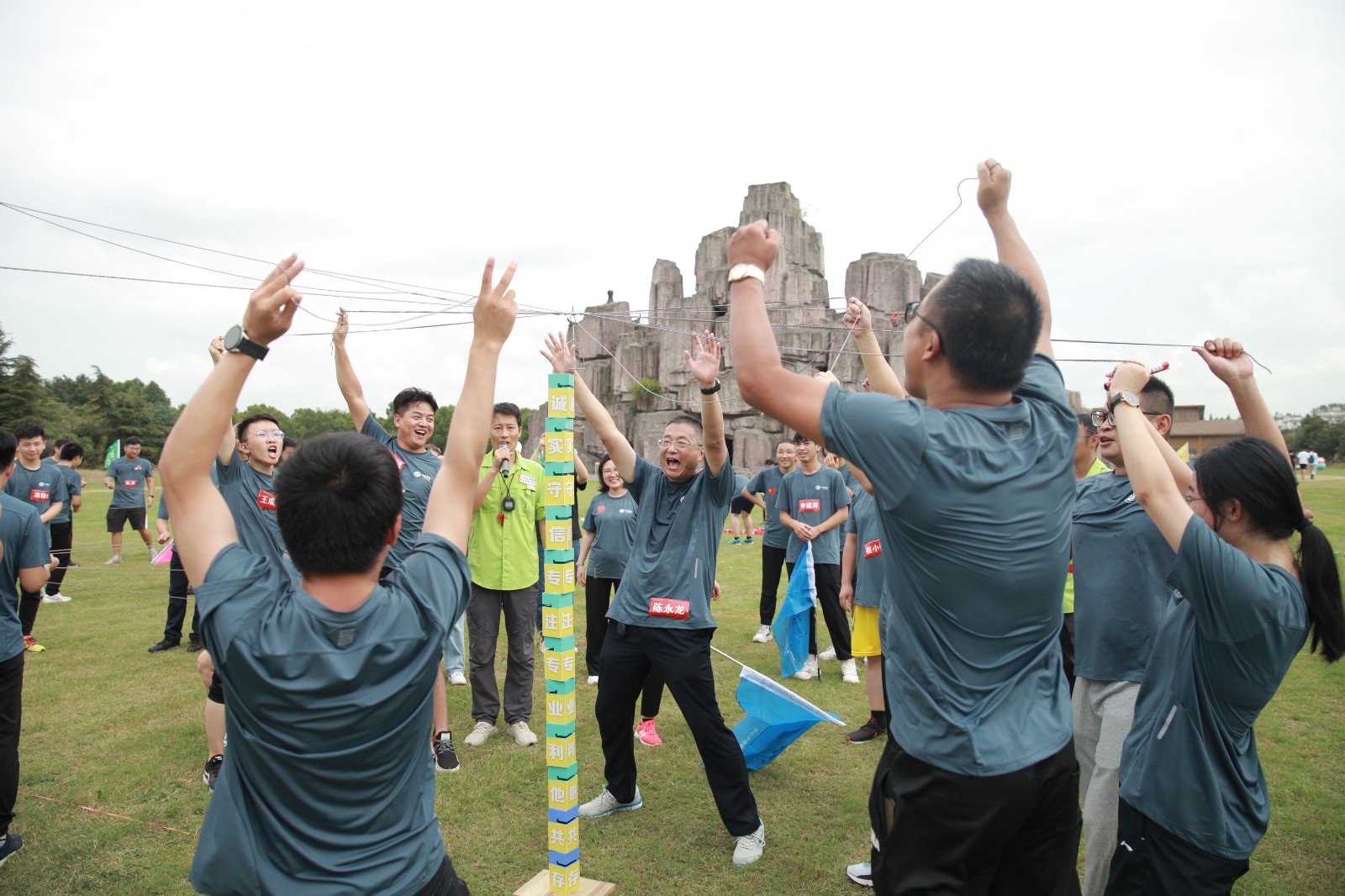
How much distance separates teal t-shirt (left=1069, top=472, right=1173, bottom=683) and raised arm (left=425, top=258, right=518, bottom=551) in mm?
2696

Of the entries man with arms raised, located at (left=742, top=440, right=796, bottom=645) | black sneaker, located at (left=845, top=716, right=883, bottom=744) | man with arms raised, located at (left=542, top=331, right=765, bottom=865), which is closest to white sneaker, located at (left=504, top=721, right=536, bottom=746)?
man with arms raised, located at (left=542, top=331, right=765, bottom=865)

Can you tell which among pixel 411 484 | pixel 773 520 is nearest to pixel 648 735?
pixel 411 484

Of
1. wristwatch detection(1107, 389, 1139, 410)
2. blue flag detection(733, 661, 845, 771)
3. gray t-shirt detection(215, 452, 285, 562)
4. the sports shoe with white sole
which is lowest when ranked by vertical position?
the sports shoe with white sole

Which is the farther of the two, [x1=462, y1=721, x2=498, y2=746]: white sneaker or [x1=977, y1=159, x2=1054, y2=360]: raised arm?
[x1=462, y1=721, x2=498, y2=746]: white sneaker

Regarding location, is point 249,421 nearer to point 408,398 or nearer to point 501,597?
point 408,398

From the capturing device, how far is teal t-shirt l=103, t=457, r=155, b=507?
12.8 m

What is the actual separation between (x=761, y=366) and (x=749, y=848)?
325 centimetres

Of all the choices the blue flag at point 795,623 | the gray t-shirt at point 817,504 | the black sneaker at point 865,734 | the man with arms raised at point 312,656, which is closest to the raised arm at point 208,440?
the man with arms raised at point 312,656

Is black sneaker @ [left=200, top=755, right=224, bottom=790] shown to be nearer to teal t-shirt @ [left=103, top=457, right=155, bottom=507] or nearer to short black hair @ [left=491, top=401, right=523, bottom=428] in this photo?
short black hair @ [left=491, top=401, right=523, bottom=428]

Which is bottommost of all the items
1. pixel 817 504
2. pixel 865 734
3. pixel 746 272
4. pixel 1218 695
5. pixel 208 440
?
pixel 865 734

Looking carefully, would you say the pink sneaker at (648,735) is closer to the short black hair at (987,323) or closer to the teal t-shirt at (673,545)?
the teal t-shirt at (673,545)

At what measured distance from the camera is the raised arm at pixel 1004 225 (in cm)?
246

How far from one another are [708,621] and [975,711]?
2.60 meters

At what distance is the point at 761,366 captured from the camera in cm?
184
